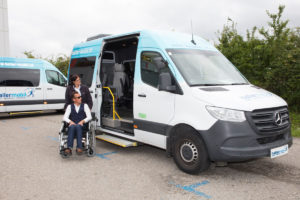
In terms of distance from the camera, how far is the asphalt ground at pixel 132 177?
380 cm

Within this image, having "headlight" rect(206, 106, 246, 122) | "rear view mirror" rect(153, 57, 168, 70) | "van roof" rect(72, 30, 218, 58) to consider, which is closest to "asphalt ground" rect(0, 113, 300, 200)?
"headlight" rect(206, 106, 246, 122)

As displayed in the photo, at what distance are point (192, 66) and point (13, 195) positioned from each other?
3363mm

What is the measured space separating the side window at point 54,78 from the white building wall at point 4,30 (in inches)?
569

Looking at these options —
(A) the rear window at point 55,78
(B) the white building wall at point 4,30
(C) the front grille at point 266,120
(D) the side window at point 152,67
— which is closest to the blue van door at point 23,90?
(A) the rear window at point 55,78

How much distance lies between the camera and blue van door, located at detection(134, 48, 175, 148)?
4797 mm

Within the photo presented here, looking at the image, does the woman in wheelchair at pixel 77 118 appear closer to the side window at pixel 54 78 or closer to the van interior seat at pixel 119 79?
the van interior seat at pixel 119 79

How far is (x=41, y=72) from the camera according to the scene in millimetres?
12016

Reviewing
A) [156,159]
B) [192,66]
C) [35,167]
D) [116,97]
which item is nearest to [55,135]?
[116,97]

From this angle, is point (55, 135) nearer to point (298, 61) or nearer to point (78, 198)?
point (78, 198)

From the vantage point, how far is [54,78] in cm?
1234

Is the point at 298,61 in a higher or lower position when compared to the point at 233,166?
higher

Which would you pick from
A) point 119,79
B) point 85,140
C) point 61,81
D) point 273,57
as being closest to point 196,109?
point 85,140

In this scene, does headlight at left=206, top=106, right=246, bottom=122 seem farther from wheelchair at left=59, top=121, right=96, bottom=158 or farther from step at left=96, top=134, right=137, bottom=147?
wheelchair at left=59, top=121, right=96, bottom=158

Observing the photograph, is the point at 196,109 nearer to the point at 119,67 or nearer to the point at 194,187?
the point at 194,187
